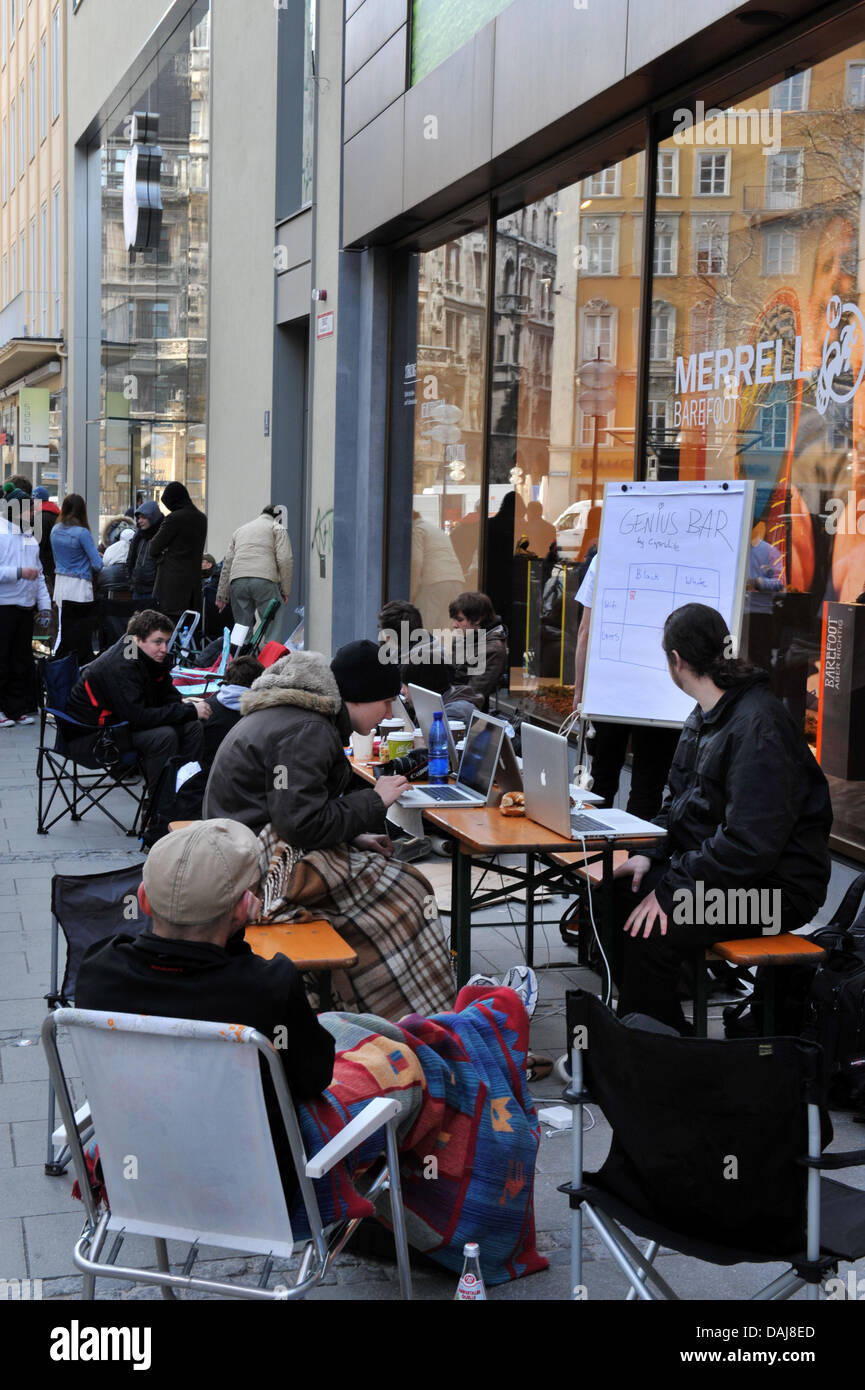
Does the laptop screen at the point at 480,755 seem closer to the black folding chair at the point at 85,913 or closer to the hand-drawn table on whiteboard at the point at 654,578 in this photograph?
the hand-drawn table on whiteboard at the point at 654,578

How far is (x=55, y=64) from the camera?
102ft

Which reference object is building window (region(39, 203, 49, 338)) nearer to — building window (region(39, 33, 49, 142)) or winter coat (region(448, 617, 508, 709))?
building window (region(39, 33, 49, 142))

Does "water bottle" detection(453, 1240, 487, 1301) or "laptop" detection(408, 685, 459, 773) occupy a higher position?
"laptop" detection(408, 685, 459, 773)

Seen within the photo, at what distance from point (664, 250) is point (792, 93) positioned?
4.39ft

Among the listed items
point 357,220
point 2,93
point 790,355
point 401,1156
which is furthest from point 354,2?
point 2,93

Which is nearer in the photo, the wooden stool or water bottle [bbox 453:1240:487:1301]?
water bottle [bbox 453:1240:487:1301]

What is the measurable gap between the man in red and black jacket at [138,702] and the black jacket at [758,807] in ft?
13.2

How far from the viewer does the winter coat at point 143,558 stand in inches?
608

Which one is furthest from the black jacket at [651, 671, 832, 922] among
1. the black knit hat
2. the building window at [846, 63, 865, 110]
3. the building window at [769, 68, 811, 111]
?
the building window at [769, 68, 811, 111]

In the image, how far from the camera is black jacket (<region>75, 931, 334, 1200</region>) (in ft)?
9.37

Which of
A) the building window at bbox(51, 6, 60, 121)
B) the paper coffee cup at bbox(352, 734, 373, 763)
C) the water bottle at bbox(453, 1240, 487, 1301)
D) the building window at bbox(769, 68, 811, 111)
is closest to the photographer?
the water bottle at bbox(453, 1240, 487, 1301)

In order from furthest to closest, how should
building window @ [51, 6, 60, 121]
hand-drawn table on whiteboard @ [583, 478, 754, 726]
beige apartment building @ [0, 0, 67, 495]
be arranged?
1. building window @ [51, 6, 60, 121]
2. beige apartment building @ [0, 0, 67, 495]
3. hand-drawn table on whiteboard @ [583, 478, 754, 726]

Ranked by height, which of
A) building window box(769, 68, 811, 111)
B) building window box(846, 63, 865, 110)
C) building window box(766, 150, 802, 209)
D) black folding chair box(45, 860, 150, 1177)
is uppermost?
building window box(769, 68, 811, 111)

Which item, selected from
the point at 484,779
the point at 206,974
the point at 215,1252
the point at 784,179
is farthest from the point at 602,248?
the point at 206,974
